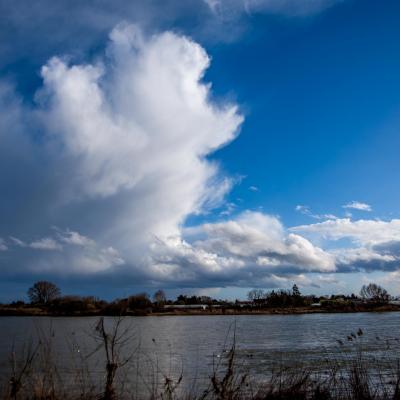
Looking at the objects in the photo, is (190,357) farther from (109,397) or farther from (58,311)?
(58,311)

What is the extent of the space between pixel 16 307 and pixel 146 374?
181278 mm

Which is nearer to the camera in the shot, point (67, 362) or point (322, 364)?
point (322, 364)

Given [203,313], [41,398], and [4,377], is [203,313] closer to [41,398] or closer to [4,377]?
[4,377]

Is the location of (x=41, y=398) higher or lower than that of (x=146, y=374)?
higher

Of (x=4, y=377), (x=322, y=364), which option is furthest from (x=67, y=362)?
(x=322, y=364)

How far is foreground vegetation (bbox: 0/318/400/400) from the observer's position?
10086 mm

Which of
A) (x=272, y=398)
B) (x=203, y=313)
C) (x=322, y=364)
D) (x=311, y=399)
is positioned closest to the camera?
(x=272, y=398)

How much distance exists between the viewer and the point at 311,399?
15781mm

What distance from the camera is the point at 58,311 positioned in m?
177

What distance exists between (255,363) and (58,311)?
156386mm

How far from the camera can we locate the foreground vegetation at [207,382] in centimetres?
1009

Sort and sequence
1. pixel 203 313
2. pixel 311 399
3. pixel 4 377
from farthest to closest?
pixel 203 313 < pixel 4 377 < pixel 311 399

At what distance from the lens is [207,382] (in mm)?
25750

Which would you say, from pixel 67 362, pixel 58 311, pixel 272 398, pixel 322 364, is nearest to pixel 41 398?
pixel 272 398
